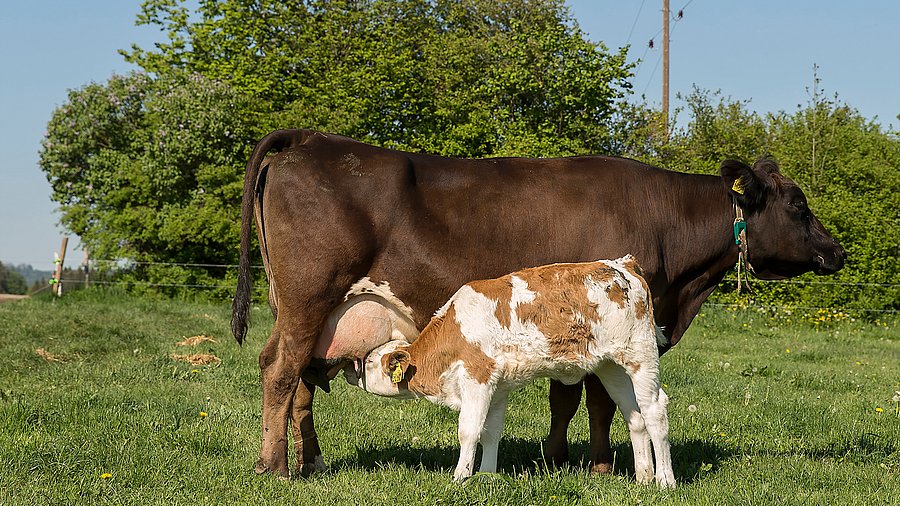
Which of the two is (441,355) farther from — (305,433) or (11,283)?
(11,283)

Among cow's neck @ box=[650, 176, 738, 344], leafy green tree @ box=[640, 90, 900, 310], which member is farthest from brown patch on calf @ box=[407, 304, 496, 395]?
leafy green tree @ box=[640, 90, 900, 310]

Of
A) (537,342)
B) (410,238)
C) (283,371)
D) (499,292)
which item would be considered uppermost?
(410,238)

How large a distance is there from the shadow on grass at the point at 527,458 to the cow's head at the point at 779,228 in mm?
1499

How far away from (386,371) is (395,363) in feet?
0.31

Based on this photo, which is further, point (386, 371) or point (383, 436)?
point (383, 436)

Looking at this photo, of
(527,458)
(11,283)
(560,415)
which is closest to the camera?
(560,415)

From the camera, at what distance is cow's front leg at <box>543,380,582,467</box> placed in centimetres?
660

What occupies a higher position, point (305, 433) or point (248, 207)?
point (248, 207)

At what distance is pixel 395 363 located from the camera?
19.6ft

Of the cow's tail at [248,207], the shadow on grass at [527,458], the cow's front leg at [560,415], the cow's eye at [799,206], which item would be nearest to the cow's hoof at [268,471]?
the shadow on grass at [527,458]

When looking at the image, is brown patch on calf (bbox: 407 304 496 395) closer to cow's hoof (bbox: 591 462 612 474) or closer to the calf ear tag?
the calf ear tag

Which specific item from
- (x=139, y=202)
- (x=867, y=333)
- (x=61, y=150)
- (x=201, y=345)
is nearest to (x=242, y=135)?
(x=139, y=202)

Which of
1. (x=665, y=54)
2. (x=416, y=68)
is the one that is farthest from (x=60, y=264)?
(x=665, y=54)

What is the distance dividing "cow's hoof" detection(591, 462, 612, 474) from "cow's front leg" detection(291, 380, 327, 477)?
6.27 ft
